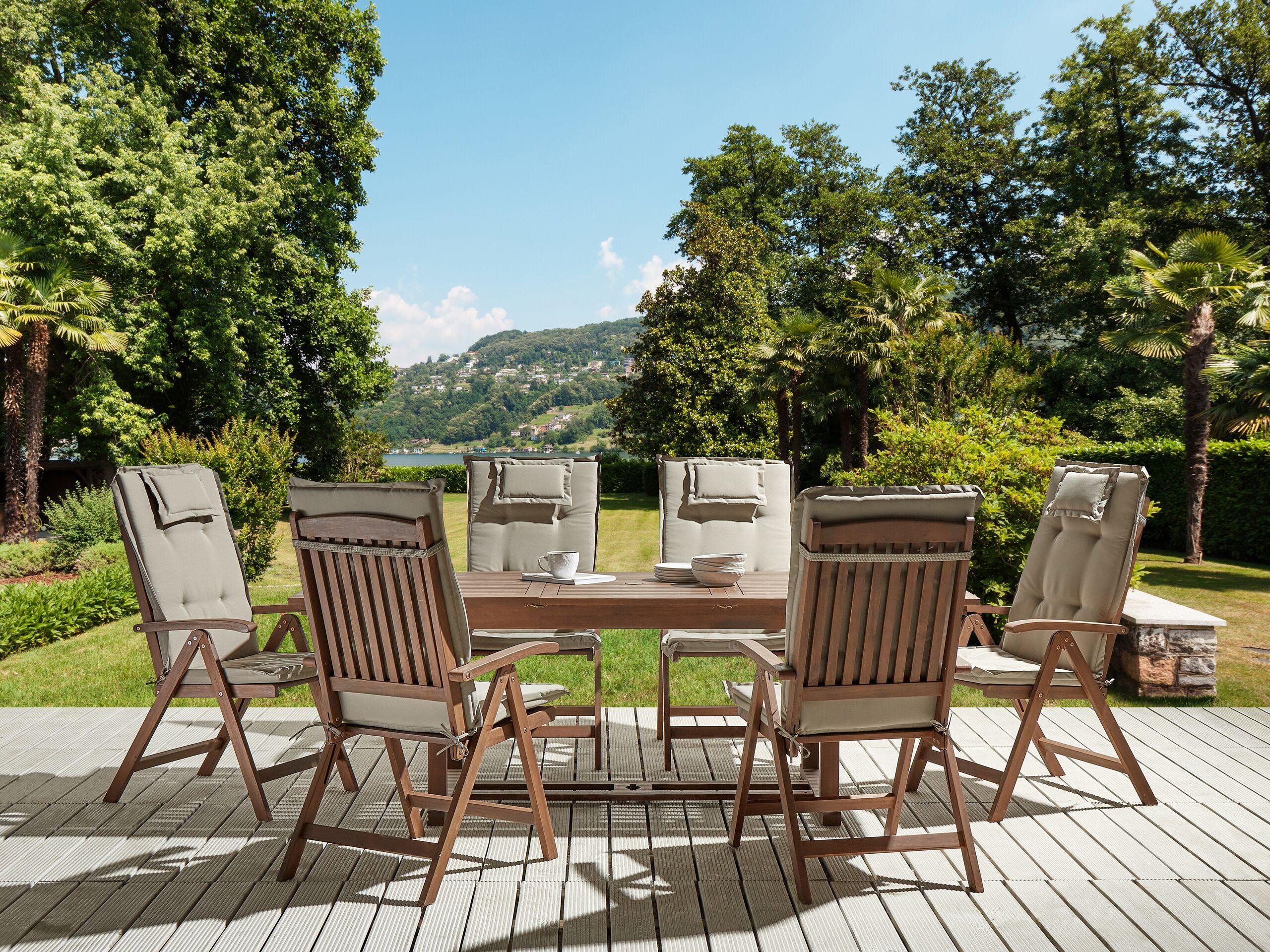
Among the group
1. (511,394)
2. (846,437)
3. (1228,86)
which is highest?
(1228,86)

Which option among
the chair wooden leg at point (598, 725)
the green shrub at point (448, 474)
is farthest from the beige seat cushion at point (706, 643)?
the green shrub at point (448, 474)

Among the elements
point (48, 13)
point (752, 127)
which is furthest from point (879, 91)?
point (48, 13)

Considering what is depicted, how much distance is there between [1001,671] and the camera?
2824mm

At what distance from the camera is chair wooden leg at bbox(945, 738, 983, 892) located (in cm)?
227

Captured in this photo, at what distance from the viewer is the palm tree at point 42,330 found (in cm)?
1080

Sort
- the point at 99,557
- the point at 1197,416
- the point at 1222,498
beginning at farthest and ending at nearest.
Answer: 1. the point at 1222,498
2. the point at 1197,416
3. the point at 99,557

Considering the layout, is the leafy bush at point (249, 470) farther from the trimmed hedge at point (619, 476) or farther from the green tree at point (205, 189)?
the trimmed hedge at point (619, 476)

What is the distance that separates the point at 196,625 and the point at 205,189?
44.7 feet

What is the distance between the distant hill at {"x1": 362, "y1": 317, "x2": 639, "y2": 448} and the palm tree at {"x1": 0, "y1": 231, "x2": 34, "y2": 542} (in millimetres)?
17770

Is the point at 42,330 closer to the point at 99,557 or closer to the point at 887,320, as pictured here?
the point at 99,557

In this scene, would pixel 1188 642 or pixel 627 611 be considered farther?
pixel 1188 642

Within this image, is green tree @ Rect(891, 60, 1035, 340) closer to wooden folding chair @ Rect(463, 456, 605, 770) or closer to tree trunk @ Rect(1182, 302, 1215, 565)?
tree trunk @ Rect(1182, 302, 1215, 565)

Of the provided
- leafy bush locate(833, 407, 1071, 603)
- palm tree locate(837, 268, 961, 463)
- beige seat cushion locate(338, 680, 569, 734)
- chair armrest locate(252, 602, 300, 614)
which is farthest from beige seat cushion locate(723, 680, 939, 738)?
palm tree locate(837, 268, 961, 463)

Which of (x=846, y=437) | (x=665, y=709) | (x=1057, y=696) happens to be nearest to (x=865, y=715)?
(x=1057, y=696)
